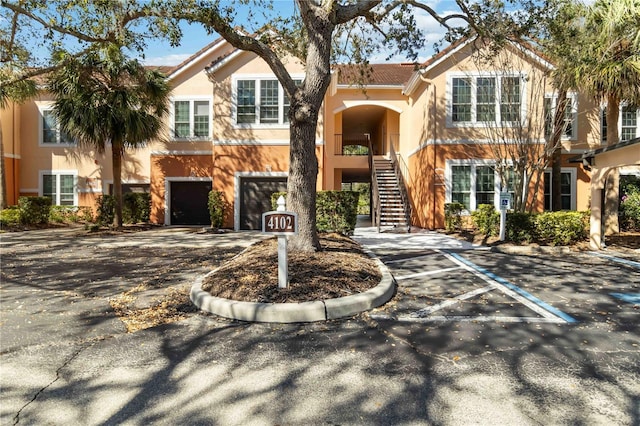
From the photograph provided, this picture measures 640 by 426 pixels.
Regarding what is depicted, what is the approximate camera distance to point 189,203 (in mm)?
17766

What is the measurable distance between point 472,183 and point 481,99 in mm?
3251

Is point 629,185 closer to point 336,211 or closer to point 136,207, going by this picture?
point 336,211

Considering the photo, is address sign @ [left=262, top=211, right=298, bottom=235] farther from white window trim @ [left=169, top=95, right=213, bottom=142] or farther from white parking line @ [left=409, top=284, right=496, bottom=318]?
white window trim @ [left=169, top=95, right=213, bottom=142]

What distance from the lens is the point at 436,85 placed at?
15352mm

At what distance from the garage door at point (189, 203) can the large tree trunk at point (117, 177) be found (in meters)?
3.09

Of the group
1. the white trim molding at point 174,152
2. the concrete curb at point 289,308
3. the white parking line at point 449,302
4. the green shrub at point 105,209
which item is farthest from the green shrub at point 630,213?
the green shrub at point 105,209

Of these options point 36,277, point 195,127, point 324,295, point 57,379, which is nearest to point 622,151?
point 324,295

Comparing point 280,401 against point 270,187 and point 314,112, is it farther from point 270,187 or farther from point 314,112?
point 270,187

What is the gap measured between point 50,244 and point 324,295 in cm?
1029

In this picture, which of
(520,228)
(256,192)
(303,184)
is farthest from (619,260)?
(256,192)

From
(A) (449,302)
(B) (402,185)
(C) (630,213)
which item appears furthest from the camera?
(B) (402,185)

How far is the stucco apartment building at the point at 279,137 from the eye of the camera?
47.4ft

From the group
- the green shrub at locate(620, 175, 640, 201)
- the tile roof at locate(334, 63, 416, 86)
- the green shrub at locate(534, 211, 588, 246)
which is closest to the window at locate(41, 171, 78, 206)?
the tile roof at locate(334, 63, 416, 86)

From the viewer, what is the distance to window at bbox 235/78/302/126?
1558cm
